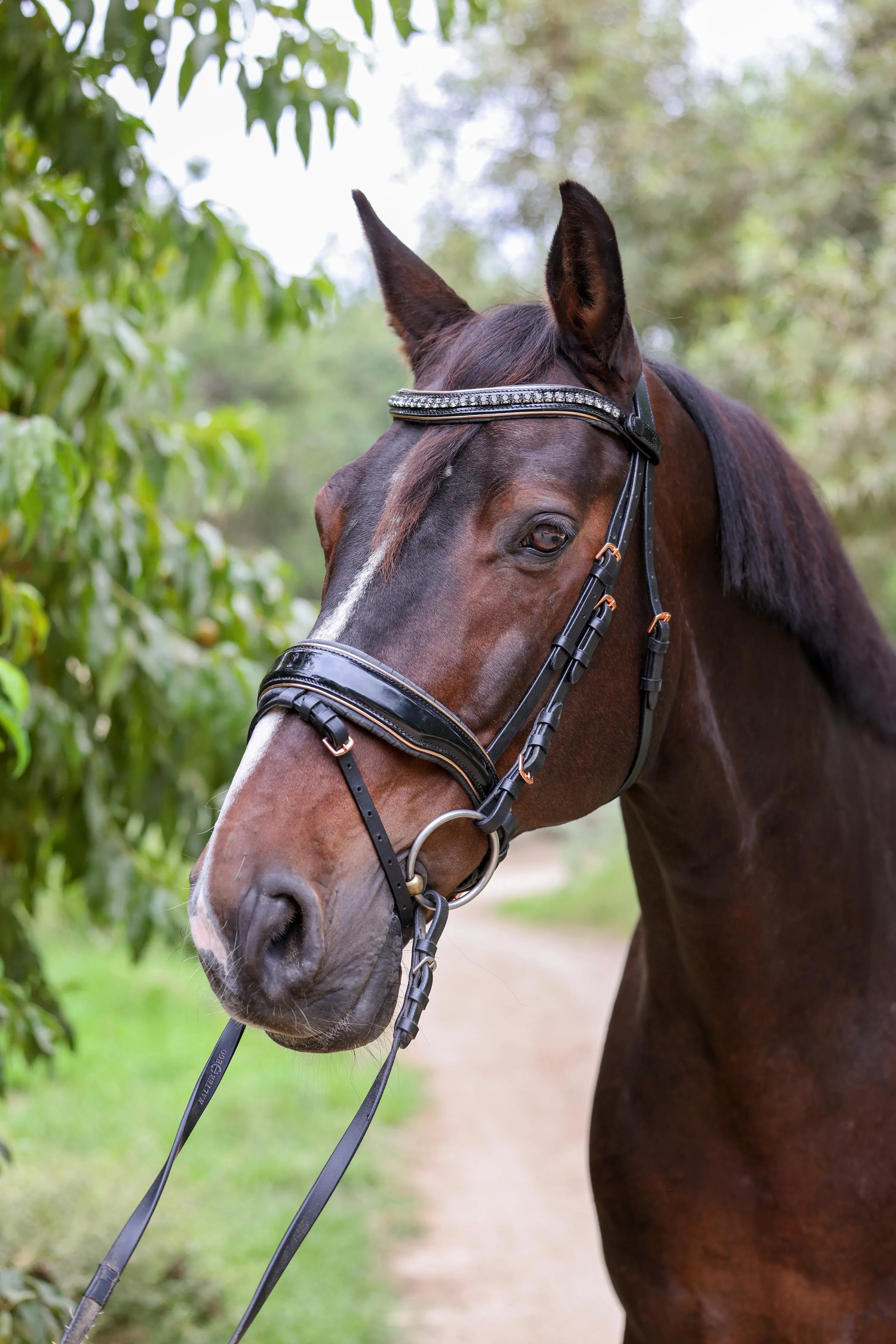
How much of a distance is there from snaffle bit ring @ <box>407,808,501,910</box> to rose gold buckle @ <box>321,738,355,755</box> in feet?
0.55

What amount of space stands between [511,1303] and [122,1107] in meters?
2.89

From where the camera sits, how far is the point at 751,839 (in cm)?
208

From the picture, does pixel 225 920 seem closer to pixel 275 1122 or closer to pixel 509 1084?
pixel 275 1122

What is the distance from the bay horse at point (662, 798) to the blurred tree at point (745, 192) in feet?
22.6

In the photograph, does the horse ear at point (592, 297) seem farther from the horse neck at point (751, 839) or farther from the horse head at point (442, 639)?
the horse neck at point (751, 839)

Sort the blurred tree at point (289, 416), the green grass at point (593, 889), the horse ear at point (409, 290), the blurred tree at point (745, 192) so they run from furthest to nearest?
the blurred tree at point (289, 416) < the green grass at point (593, 889) < the blurred tree at point (745, 192) < the horse ear at point (409, 290)

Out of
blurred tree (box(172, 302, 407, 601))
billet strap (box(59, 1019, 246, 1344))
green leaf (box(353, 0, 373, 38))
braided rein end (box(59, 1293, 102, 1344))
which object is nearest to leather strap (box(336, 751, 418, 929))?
billet strap (box(59, 1019, 246, 1344))

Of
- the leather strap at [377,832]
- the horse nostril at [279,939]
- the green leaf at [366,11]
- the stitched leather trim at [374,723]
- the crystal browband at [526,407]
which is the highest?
the green leaf at [366,11]

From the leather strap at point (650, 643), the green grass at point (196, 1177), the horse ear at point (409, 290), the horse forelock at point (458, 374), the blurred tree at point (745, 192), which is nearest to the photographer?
the horse forelock at point (458, 374)

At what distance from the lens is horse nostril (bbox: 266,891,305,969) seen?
4.72 feet

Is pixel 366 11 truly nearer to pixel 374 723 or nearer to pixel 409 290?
pixel 409 290

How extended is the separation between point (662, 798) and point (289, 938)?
0.83 m

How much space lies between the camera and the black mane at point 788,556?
2.02m

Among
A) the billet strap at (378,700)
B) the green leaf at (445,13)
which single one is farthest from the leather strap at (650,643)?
the green leaf at (445,13)
